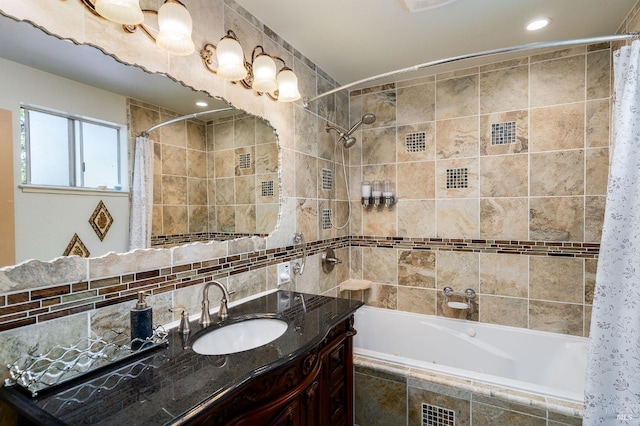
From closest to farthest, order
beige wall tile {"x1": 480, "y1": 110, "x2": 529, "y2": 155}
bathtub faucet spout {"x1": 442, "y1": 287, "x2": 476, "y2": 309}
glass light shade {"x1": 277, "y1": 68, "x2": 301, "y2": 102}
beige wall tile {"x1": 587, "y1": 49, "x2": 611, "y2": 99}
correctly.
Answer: glass light shade {"x1": 277, "y1": 68, "x2": 301, "y2": 102} → beige wall tile {"x1": 587, "y1": 49, "x2": 611, "y2": 99} → beige wall tile {"x1": 480, "y1": 110, "x2": 529, "y2": 155} → bathtub faucet spout {"x1": 442, "y1": 287, "x2": 476, "y2": 309}

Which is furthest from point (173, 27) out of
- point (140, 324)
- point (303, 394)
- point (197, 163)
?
point (303, 394)

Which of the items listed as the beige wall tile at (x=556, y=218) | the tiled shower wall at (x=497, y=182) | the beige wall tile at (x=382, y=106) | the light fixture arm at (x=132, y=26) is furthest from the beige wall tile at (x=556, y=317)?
the light fixture arm at (x=132, y=26)

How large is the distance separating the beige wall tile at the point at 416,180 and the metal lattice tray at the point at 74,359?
2229mm

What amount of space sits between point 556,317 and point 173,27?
3003mm

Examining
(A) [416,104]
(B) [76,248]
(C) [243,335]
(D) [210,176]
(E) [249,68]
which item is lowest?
(C) [243,335]

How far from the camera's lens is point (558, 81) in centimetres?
232

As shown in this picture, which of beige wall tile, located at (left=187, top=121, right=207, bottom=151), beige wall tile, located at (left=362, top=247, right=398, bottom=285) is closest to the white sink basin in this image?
beige wall tile, located at (left=187, top=121, right=207, bottom=151)

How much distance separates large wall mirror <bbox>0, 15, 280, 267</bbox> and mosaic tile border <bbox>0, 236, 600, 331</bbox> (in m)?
0.12

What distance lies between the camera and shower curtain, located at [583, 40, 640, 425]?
1427 millimetres

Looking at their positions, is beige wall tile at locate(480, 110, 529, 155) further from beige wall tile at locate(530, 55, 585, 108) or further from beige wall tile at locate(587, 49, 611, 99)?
beige wall tile at locate(587, 49, 611, 99)

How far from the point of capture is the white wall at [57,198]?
0.93m

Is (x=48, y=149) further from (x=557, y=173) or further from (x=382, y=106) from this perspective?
(x=557, y=173)

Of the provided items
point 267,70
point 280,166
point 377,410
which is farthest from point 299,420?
point 267,70

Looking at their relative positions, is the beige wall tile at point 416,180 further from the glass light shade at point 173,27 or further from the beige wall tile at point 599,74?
the glass light shade at point 173,27
